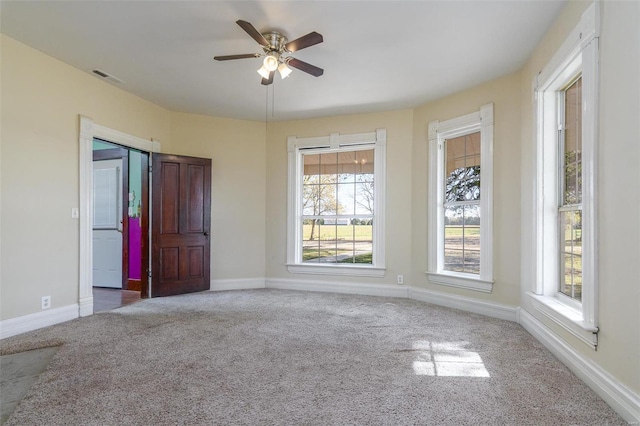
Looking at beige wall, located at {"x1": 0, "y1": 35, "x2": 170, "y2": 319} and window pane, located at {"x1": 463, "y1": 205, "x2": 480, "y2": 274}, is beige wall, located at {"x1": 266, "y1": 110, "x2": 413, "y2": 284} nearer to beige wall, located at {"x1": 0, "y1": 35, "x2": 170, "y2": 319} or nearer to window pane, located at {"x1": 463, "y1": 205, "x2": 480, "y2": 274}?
window pane, located at {"x1": 463, "y1": 205, "x2": 480, "y2": 274}

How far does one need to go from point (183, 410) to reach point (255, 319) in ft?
6.11

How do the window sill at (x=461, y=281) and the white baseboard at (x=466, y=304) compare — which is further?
the window sill at (x=461, y=281)

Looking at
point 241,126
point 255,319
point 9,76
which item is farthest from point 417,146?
point 9,76

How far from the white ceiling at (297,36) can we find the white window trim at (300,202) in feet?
2.74

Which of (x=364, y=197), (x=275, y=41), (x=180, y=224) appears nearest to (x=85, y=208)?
(x=180, y=224)

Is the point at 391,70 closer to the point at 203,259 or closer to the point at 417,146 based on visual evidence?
the point at 417,146

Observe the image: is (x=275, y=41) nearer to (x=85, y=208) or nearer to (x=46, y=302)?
(x=85, y=208)

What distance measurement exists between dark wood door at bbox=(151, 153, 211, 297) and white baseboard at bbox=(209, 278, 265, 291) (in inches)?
6.3

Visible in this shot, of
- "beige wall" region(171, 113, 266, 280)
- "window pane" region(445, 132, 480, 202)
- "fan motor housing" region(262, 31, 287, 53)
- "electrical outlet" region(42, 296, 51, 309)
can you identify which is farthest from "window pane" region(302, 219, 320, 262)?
"electrical outlet" region(42, 296, 51, 309)

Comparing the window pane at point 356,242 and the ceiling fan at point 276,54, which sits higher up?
the ceiling fan at point 276,54

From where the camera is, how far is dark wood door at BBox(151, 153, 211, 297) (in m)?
4.97

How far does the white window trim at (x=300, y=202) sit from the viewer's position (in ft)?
17.0

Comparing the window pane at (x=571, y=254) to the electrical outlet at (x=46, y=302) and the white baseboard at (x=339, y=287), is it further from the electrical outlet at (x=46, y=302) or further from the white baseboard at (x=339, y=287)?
the electrical outlet at (x=46, y=302)

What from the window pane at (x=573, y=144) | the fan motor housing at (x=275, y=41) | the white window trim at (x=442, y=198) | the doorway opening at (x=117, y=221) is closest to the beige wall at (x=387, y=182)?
the white window trim at (x=442, y=198)
